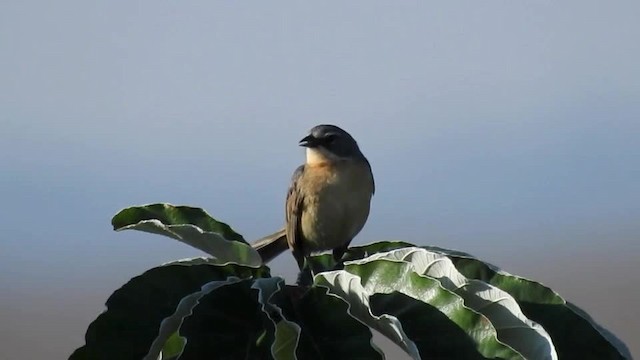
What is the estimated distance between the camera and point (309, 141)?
460 cm

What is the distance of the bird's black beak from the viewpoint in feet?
15.0

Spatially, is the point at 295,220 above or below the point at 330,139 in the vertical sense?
below

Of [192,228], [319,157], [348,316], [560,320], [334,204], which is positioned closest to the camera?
[348,316]

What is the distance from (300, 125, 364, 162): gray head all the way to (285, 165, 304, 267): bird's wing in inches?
5.4

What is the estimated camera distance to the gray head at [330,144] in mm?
4492

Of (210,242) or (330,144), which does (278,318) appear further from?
(330,144)

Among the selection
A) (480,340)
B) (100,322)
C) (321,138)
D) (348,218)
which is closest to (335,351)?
(480,340)

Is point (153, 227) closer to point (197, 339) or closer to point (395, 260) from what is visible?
point (197, 339)

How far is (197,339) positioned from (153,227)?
1.46 ft

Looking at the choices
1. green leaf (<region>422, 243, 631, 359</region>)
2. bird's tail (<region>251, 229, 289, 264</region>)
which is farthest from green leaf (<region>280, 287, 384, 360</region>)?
bird's tail (<region>251, 229, 289, 264</region>)

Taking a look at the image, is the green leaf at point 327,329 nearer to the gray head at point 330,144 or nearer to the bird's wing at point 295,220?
the bird's wing at point 295,220

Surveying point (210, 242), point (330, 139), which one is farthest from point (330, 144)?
point (210, 242)

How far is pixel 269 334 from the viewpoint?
1.81 m

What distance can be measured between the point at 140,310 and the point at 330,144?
9.21 feet
